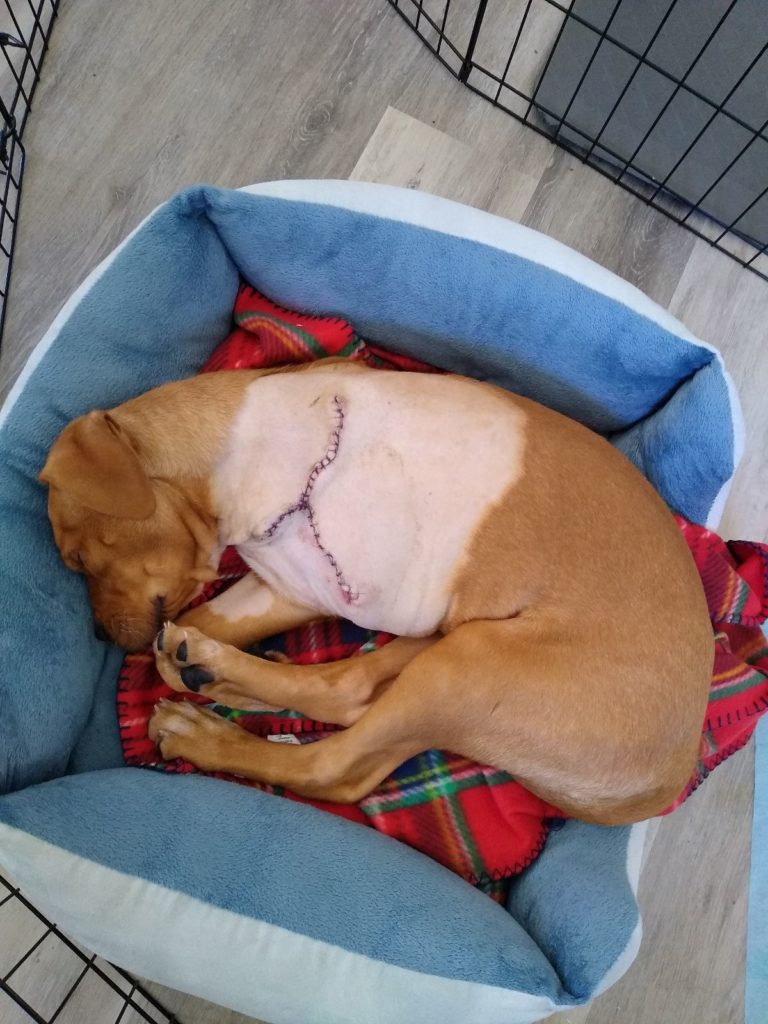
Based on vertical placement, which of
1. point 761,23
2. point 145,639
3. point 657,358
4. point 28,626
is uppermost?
point 761,23

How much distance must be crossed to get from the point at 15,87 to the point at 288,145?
1022 mm

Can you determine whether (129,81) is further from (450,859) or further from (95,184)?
(450,859)

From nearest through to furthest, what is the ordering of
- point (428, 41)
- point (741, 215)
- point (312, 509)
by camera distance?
1. point (312, 509)
2. point (741, 215)
3. point (428, 41)

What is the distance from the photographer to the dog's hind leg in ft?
6.72

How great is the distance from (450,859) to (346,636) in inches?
25.4

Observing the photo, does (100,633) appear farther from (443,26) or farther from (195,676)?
(443,26)

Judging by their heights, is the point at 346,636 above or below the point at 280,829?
below

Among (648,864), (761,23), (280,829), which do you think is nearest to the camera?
(280,829)

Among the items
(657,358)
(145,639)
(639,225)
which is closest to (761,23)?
(639,225)

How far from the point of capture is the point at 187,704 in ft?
7.04

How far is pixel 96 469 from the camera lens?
171 cm

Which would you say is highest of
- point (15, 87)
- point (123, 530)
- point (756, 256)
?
point (756, 256)

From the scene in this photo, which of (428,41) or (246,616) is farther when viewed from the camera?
(428,41)

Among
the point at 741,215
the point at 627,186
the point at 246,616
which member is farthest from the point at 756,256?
the point at 246,616
